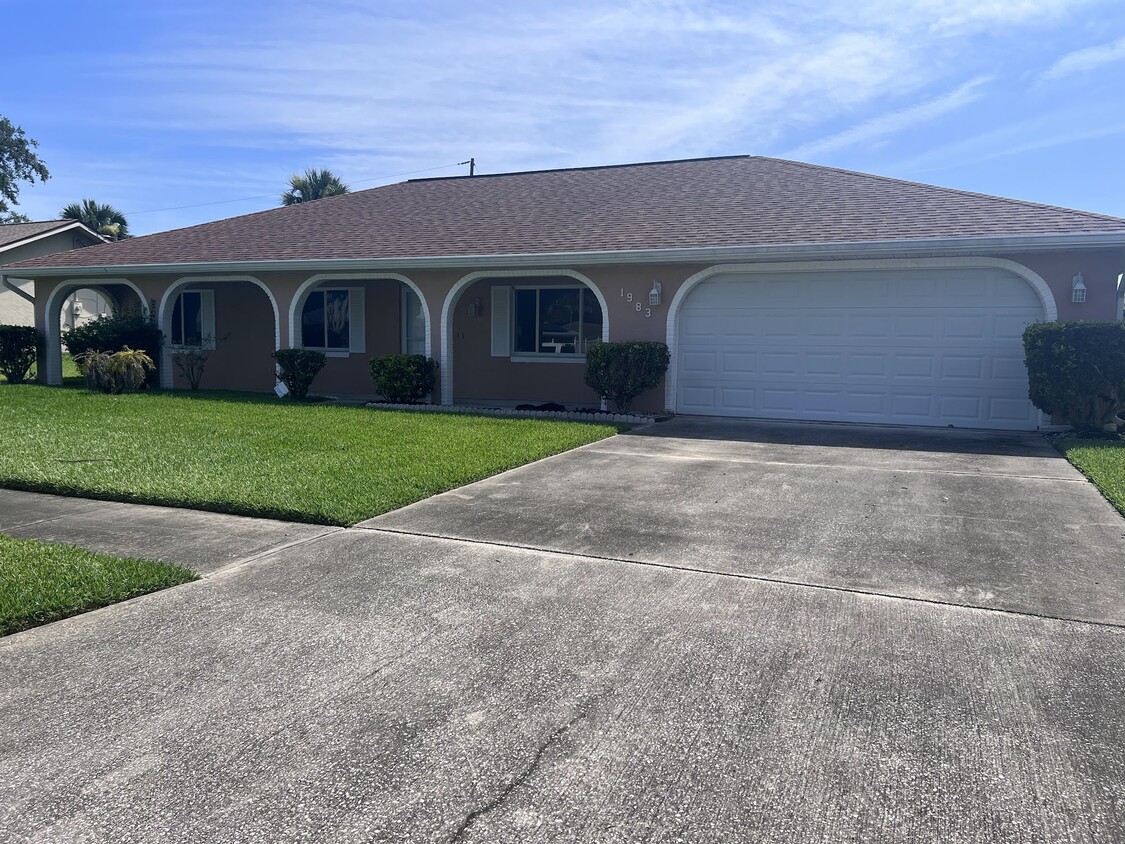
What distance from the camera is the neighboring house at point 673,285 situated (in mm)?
11555

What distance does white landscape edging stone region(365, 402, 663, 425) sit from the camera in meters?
12.7

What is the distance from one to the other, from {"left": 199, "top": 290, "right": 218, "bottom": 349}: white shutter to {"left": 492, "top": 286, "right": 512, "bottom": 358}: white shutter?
6716 millimetres

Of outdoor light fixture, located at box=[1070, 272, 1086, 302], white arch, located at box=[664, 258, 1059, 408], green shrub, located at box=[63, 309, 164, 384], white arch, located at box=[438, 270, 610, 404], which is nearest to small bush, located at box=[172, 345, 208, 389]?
green shrub, located at box=[63, 309, 164, 384]

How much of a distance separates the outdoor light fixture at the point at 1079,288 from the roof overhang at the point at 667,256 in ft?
1.33

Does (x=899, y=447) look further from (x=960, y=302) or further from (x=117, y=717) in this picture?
Result: (x=117, y=717)

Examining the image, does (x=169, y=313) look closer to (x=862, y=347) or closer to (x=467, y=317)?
(x=467, y=317)

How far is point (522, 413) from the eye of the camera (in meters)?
13.3

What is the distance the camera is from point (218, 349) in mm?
18219

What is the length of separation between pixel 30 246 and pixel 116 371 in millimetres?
13348

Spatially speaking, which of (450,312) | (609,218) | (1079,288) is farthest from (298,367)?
(1079,288)

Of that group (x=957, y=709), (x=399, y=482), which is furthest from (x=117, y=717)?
(x=399, y=482)

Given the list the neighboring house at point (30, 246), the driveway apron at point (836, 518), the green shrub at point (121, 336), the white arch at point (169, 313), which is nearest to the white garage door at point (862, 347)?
the driveway apron at point (836, 518)

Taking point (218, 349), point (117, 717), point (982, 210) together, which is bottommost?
point (117, 717)

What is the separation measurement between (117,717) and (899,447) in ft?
29.8
